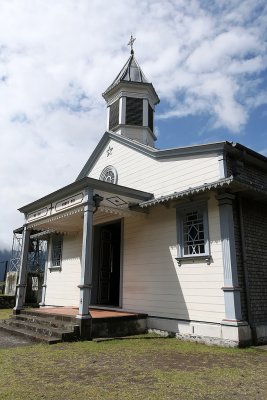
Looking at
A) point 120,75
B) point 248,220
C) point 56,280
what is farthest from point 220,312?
point 120,75

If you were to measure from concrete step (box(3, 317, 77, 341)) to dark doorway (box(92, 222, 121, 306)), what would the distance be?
2873 mm

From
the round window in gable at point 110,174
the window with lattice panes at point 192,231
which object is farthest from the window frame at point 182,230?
the round window in gable at point 110,174

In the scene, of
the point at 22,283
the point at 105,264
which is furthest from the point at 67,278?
the point at 22,283

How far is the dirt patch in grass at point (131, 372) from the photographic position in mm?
4066

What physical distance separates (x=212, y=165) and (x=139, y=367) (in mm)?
4944

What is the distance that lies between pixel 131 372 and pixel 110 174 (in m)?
7.79

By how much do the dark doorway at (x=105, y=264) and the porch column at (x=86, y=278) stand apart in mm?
3454

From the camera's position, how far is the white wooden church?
7.50 m

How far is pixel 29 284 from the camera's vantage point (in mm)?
18766

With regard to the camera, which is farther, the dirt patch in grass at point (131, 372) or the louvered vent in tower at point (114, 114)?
the louvered vent in tower at point (114, 114)

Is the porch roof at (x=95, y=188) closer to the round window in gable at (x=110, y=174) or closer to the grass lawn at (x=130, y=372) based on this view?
the round window in gable at (x=110, y=174)

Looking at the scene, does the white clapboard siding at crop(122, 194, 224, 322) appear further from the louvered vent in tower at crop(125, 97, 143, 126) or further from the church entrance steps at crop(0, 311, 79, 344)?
the louvered vent in tower at crop(125, 97, 143, 126)

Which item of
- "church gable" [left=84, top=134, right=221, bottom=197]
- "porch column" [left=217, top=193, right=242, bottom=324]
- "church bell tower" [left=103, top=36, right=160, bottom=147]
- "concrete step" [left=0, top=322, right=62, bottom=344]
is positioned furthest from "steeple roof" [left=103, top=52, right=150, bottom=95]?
"concrete step" [left=0, top=322, right=62, bottom=344]

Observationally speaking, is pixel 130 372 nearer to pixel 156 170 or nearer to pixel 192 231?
pixel 192 231
